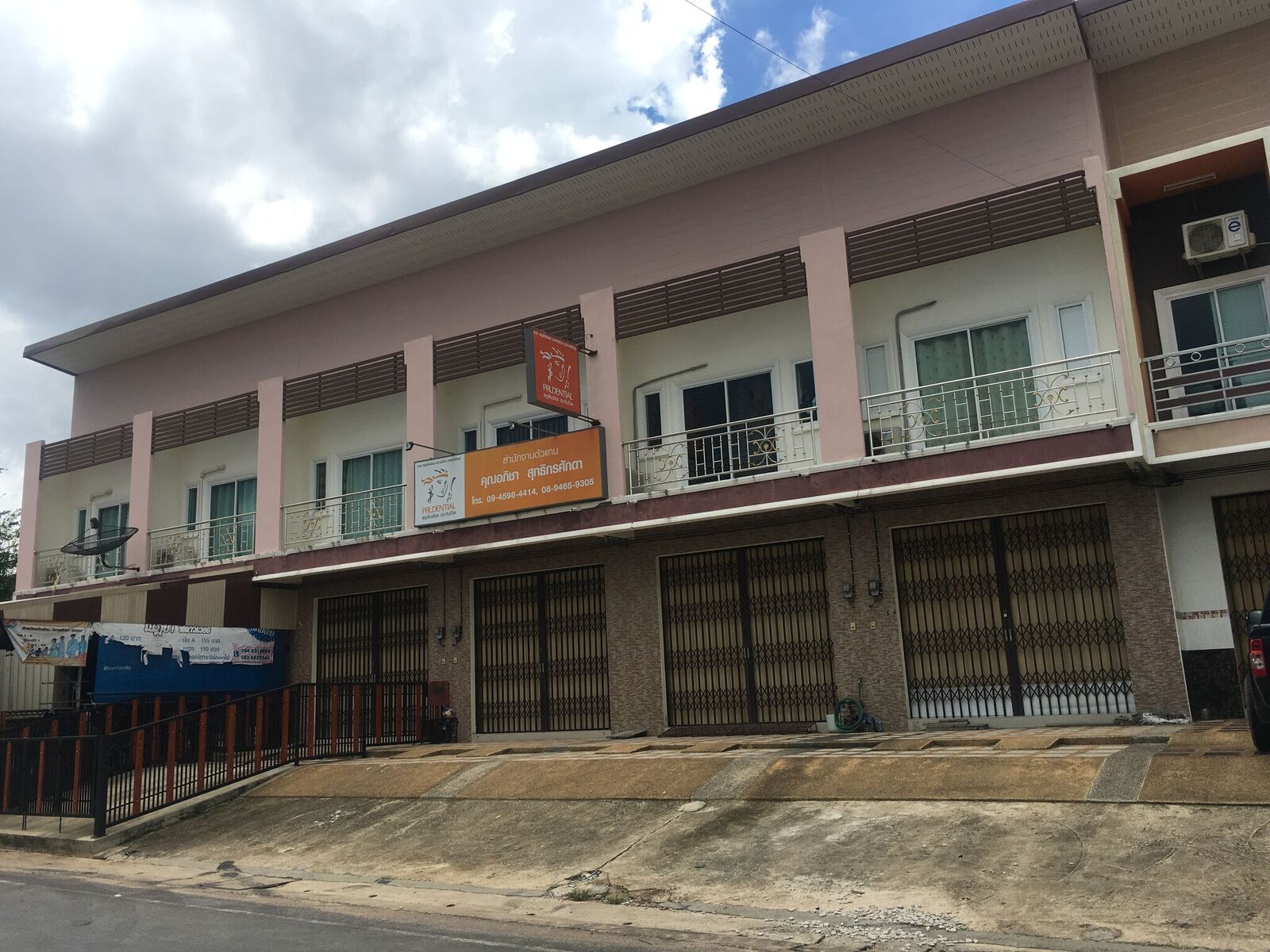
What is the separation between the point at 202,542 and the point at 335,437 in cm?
385

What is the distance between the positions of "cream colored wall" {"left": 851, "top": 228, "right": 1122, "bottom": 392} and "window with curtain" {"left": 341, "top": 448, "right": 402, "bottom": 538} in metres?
9.20

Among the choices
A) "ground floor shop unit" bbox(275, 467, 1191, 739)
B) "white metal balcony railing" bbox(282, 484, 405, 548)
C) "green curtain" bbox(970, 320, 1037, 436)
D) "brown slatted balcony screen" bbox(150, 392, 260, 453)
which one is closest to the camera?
"ground floor shop unit" bbox(275, 467, 1191, 739)

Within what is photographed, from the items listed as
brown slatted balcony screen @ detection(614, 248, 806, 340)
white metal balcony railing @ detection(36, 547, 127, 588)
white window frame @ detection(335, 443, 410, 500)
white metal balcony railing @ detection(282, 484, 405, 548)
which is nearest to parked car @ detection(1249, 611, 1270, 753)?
brown slatted balcony screen @ detection(614, 248, 806, 340)

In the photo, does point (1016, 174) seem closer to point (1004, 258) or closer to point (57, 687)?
point (1004, 258)

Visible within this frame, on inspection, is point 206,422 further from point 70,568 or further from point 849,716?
point 849,716

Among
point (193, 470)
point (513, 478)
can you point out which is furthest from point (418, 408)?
point (193, 470)

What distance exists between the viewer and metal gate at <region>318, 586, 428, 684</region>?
19.0m

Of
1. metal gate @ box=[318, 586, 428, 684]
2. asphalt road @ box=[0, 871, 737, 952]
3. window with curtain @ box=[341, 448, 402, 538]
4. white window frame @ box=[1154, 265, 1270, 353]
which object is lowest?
asphalt road @ box=[0, 871, 737, 952]

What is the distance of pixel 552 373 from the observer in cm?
1571

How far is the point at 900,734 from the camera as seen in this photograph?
13500mm

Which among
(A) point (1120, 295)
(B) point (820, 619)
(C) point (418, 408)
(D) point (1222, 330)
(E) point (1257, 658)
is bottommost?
(E) point (1257, 658)

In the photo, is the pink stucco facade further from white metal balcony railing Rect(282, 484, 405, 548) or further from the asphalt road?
the asphalt road

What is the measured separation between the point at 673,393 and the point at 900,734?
659 centimetres

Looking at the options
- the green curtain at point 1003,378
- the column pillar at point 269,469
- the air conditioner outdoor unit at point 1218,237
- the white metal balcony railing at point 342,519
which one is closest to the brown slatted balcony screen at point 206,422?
the column pillar at point 269,469
